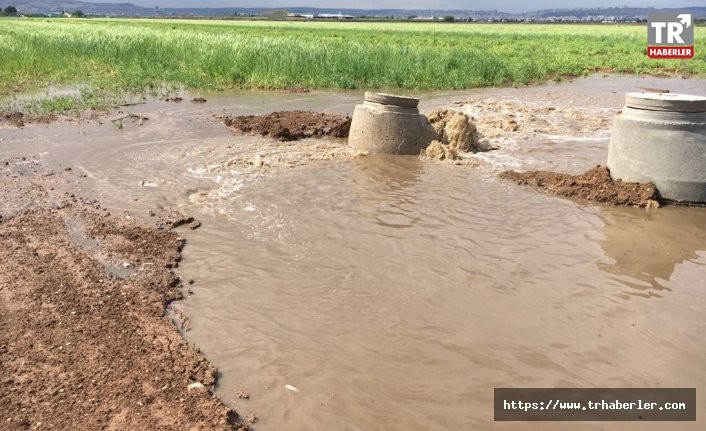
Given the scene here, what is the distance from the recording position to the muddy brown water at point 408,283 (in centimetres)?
383

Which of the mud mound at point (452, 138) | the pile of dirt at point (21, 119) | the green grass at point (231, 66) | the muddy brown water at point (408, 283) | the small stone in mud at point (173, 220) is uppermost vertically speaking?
the green grass at point (231, 66)

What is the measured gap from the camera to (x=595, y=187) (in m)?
7.95

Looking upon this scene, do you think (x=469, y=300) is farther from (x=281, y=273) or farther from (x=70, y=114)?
(x=70, y=114)

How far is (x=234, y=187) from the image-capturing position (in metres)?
8.05

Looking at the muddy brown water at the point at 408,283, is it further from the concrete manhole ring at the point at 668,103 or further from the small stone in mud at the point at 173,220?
the concrete manhole ring at the point at 668,103

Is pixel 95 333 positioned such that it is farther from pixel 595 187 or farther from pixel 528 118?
pixel 528 118

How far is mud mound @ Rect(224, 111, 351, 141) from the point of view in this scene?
1161 centimetres

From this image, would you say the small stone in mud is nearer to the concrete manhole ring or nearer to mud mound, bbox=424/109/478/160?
mud mound, bbox=424/109/478/160

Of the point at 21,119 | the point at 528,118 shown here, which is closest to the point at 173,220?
the point at 21,119

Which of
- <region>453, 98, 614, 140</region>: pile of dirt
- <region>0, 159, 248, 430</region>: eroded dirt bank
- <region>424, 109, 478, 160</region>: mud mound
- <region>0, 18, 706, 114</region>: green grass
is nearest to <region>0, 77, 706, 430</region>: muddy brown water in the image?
<region>0, 159, 248, 430</region>: eroded dirt bank

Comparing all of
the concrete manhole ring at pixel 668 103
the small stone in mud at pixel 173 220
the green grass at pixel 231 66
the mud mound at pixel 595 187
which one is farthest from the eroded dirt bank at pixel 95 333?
the green grass at pixel 231 66

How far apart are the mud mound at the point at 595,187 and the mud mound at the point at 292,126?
428 cm

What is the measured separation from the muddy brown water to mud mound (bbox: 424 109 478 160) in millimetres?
470

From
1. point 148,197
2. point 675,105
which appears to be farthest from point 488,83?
point 148,197
